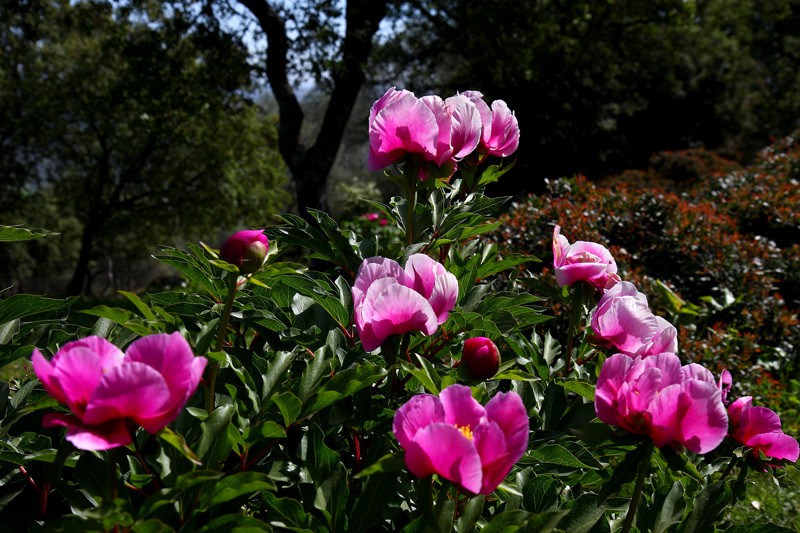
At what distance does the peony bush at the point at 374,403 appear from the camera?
734 millimetres

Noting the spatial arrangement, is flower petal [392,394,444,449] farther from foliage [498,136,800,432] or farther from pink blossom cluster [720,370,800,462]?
foliage [498,136,800,432]

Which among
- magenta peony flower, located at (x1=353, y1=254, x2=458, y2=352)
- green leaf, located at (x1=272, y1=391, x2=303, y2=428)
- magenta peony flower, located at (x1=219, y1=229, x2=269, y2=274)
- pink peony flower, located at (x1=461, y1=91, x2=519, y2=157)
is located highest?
pink peony flower, located at (x1=461, y1=91, x2=519, y2=157)

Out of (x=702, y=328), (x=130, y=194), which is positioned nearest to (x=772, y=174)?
(x=702, y=328)

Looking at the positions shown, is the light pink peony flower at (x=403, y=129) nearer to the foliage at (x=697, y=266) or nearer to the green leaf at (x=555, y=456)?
the green leaf at (x=555, y=456)

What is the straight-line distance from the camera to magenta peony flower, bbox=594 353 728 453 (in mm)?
868

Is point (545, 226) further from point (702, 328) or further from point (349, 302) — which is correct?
point (349, 302)

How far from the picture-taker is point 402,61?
14656mm

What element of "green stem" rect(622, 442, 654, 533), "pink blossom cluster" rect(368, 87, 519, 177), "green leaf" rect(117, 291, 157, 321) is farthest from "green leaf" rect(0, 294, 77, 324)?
"green stem" rect(622, 442, 654, 533)

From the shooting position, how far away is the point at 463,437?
2.34 feet

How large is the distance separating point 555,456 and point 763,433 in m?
0.42

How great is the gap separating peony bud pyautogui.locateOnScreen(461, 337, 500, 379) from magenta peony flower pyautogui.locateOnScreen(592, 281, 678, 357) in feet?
0.84

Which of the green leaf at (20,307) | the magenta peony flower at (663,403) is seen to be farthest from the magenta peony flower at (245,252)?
the magenta peony flower at (663,403)

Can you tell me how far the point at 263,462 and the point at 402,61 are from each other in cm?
1458

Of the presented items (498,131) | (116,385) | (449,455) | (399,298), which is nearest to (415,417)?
(449,455)
